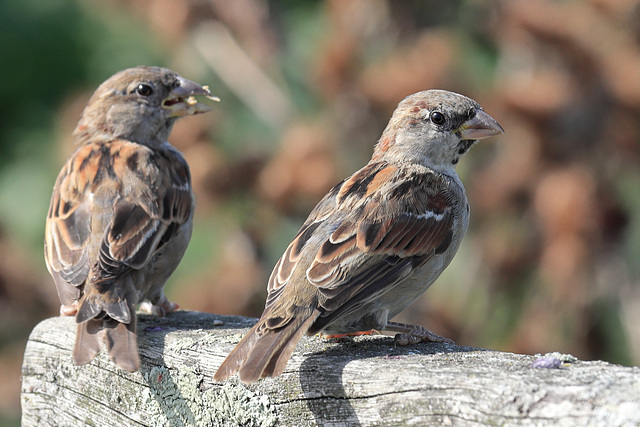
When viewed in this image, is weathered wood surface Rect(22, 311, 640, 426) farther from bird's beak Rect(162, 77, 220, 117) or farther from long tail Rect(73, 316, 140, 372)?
bird's beak Rect(162, 77, 220, 117)

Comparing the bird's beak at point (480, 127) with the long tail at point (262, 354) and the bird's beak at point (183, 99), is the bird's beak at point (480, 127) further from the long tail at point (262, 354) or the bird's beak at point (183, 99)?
the bird's beak at point (183, 99)

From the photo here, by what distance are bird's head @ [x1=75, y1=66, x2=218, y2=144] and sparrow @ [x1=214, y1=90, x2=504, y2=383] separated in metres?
1.19

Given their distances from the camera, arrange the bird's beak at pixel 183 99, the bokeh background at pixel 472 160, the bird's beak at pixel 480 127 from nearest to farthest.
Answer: the bird's beak at pixel 480 127
the bird's beak at pixel 183 99
the bokeh background at pixel 472 160

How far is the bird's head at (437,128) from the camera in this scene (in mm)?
3336

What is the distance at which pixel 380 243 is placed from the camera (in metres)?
2.82

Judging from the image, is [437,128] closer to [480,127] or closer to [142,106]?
[480,127]

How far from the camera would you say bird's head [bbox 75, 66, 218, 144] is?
4215mm

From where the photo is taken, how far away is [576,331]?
529cm

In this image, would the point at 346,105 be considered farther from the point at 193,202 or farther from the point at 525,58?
the point at 193,202

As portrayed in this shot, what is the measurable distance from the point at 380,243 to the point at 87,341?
38.3 inches

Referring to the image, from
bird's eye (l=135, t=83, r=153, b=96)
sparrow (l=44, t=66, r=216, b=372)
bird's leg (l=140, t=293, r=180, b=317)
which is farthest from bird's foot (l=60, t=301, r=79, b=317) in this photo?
bird's eye (l=135, t=83, r=153, b=96)

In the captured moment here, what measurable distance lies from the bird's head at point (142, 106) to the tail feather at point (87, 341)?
155 centimetres

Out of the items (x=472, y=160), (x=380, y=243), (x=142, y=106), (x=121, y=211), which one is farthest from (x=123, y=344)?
(x=472, y=160)

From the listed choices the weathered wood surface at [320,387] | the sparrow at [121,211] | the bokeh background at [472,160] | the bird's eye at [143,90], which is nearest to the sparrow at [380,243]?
the weathered wood surface at [320,387]
